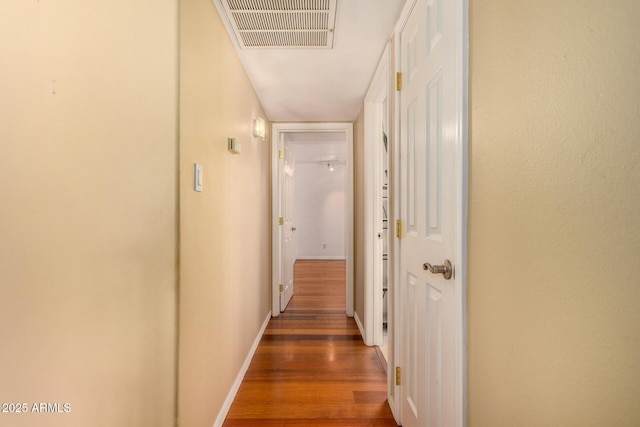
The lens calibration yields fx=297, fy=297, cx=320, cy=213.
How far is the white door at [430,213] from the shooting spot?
3.29 ft

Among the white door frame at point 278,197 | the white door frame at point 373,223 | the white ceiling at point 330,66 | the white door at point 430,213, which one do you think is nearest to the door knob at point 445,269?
the white door at point 430,213

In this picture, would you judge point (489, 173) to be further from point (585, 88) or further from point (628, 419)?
point (628, 419)

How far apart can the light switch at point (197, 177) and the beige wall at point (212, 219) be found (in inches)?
1.2

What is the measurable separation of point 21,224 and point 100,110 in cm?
35

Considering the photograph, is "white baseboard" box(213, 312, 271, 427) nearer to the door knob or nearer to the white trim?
the white trim

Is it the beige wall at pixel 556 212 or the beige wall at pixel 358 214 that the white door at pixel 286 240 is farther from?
the beige wall at pixel 556 212

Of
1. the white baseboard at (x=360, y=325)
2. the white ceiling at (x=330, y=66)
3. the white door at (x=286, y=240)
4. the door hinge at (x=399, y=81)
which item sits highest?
the white ceiling at (x=330, y=66)

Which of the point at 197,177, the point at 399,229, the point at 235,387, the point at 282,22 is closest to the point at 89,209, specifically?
the point at 197,177

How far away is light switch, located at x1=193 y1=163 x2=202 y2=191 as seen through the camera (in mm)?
1294

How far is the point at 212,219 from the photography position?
1.53 m

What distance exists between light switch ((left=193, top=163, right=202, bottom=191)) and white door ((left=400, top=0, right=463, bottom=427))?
3.23ft

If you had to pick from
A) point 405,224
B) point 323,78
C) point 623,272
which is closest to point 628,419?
point 623,272

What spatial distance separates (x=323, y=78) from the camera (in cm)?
235

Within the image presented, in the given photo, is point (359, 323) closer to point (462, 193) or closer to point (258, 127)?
point (258, 127)
